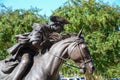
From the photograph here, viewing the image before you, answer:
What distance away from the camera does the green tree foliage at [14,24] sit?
60.7ft

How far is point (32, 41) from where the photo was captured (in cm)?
589

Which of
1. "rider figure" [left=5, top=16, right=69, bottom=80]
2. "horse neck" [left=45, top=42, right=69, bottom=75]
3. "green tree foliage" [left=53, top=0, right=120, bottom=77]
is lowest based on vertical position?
"green tree foliage" [left=53, top=0, right=120, bottom=77]

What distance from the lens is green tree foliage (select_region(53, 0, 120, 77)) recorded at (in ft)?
58.1

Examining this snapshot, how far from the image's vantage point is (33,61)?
19.7ft

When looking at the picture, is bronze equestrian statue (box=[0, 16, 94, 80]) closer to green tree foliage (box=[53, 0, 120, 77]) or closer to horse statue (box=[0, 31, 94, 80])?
horse statue (box=[0, 31, 94, 80])

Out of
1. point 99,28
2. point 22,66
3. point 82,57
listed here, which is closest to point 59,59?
point 82,57

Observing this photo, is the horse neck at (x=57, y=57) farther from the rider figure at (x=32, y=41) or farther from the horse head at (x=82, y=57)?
the rider figure at (x=32, y=41)

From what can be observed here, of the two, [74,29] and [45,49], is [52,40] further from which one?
[74,29]

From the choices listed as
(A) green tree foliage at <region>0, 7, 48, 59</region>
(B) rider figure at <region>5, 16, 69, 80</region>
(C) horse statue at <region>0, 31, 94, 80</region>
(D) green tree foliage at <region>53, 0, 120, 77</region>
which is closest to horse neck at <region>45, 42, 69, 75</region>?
(C) horse statue at <region>0, 31, 94, 80</region>

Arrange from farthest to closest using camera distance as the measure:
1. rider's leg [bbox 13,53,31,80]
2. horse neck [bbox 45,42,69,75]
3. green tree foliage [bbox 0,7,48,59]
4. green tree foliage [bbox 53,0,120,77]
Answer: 1. green tree foliage [bbox 0,7,48,59]
2. green tree foliage [bbox 53,0,120,77]
3. rider's leg [bbox 13,53,31,80]
4. horse neck [bbox 45,42,69,75]

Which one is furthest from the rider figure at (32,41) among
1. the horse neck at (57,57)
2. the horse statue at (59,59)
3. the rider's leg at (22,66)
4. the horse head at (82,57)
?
Result: the horse head at (82,57)

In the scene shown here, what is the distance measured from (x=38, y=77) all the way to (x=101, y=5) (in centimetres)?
1343

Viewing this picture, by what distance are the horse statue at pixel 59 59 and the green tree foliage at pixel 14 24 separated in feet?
41.0

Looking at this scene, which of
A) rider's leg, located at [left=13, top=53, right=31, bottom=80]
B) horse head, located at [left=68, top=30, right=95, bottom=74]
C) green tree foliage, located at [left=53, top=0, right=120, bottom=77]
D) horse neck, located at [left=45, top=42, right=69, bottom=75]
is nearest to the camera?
horse head, located at [left=68, top=30, right=95, bottom=74]
